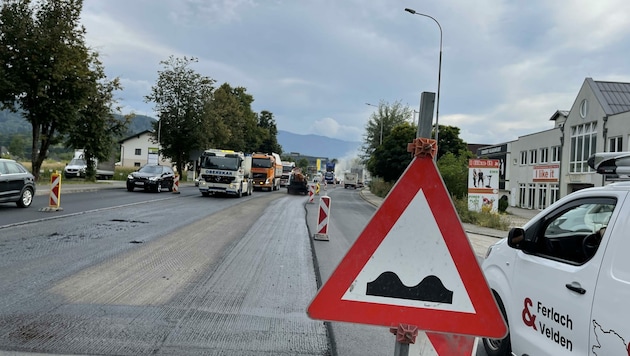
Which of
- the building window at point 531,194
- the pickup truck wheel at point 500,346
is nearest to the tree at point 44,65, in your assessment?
the pickup truck wheel at point 500,346

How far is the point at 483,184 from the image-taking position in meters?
23.5

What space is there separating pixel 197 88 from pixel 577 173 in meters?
35.5

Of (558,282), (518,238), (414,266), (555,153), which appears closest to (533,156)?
(555,153)

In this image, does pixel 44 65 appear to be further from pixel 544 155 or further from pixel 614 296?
pixel 544 155

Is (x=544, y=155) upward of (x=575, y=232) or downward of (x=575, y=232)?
upward

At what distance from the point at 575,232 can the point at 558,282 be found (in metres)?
0.82

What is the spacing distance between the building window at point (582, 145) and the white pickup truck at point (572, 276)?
32.7 metres

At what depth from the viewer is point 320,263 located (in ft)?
30.2

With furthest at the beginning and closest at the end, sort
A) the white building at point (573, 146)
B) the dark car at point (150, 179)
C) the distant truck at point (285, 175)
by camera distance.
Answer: the distant truck at point (285, 175), the white building at point (573, 146), the dark car at point (150, 179)

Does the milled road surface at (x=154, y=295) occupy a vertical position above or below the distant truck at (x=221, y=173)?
below

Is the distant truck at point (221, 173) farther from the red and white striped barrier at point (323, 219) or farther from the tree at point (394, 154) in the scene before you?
the red and white striped barrier at point (323, 219)

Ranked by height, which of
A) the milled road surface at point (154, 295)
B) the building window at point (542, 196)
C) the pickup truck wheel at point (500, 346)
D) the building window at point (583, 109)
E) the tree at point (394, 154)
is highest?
the building window at point (583, 109)

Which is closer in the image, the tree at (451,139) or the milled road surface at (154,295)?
the milled road surface at (154,295)

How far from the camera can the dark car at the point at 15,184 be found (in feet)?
49.0
